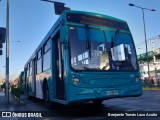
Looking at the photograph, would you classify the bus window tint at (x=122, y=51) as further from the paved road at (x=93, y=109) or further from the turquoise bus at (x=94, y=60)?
the paved road at (x=93, y=109)

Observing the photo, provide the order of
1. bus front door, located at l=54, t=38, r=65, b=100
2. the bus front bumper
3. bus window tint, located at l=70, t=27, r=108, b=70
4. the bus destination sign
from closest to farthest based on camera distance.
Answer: the bus front bumper → bus window tint, located at l=70, t=27, r=108, b=70 → the bus destination sign → bus front door, located at l=54, t=38, r=65, b=100

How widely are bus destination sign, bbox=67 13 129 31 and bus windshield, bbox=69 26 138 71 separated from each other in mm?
291

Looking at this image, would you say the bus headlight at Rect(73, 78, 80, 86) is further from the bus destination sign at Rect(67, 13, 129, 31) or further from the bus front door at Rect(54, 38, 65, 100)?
the bus destination sign at Rect(67, 13, 129, 31)

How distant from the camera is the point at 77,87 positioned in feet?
29.0

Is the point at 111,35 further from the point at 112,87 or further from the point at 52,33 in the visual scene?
the point at 52,33

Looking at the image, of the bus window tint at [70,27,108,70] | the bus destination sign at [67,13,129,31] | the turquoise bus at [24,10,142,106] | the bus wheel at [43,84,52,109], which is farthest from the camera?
the bus wheel at [43,84,52,109]

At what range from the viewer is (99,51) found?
9.47 meters

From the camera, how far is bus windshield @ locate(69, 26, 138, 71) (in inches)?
360

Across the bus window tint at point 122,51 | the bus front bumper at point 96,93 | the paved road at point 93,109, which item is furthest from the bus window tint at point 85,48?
the paved road at point 93,109

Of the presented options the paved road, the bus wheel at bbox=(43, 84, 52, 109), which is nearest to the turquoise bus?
the paved road

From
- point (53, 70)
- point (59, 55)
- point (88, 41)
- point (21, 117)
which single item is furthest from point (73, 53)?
point (21, 117)

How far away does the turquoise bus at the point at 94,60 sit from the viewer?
8.98 metres

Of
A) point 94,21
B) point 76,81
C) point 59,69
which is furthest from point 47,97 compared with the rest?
point 94,21

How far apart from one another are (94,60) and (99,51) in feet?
1.32
